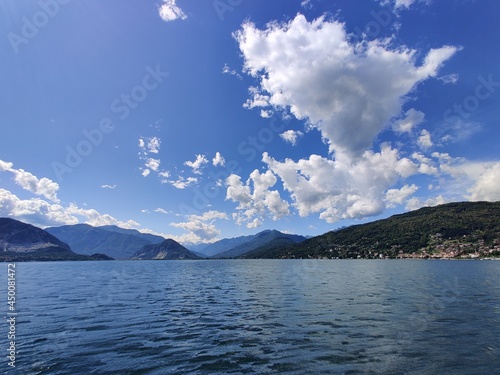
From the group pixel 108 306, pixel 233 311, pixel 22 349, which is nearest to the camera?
pixel 22 349

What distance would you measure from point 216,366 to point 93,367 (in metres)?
8.67

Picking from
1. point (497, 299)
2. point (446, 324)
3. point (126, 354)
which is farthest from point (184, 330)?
point (497, 299)

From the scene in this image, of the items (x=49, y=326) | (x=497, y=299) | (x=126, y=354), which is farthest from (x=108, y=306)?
(x=497, y=299)

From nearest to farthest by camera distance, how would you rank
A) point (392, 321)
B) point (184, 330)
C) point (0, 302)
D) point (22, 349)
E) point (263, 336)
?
point (22, 349) → point (263, 336) → point (184, 330) → point (392, 321) → point (0, 302)

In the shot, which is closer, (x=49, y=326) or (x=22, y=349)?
(x=22, y=349)

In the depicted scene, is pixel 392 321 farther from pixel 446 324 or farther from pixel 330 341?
pixel 330 341

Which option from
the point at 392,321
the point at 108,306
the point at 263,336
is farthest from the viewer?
the point at 108,306

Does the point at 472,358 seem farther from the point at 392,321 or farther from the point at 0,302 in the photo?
the point at 0,302

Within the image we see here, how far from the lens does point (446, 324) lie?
31.9 meters

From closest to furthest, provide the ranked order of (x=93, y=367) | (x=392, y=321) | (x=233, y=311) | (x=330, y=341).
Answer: (x=93, y=367)
(x=330, y=341)
(x=392, y=321)
(x=233, y=311)

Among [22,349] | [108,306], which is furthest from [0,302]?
[22,349]

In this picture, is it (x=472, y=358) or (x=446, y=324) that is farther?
(x=446, y=324)

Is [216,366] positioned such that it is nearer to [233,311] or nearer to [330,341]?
[330,341]

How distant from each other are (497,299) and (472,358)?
3910 cm
